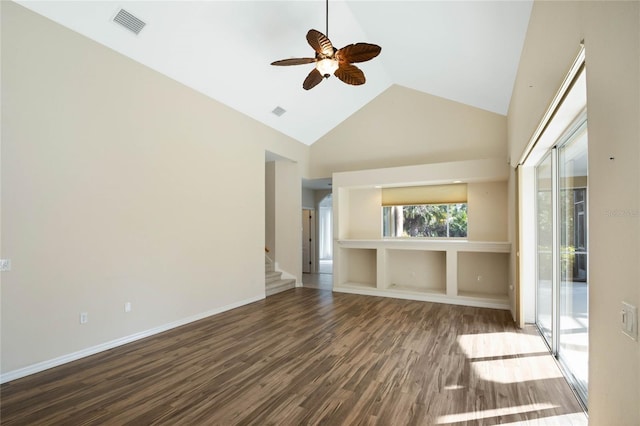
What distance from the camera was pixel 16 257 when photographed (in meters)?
2.85

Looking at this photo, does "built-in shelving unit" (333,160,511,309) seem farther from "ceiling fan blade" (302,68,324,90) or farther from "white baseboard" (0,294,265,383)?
"white baseboard" (0,294,265,383)

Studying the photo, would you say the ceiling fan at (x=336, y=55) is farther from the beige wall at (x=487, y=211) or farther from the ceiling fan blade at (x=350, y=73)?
the beige wall at (x=487, y=211)

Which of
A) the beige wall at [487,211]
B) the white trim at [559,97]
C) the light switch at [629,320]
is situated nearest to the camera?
the light switch at [629,320]

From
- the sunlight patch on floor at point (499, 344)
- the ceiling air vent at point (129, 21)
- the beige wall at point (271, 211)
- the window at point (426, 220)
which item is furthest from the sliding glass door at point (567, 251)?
the beige wall at point (271, 211)

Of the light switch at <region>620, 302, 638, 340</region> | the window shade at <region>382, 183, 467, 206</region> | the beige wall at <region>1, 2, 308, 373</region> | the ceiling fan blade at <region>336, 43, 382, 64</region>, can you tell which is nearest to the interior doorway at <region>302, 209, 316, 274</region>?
the window shade at <region>382, 183, 467, 206</region>

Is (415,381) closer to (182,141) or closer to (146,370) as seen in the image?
(146,370)

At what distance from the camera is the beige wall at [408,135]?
5840mm

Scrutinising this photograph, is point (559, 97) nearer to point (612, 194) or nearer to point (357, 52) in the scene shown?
point (612, 194)

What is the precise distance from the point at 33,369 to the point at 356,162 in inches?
236

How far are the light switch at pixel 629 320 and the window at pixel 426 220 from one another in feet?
17.8

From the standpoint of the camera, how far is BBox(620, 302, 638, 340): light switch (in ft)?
3.32

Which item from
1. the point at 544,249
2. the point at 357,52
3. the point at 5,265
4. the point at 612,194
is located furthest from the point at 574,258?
the point at 5,265

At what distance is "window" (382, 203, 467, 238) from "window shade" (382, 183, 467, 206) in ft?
0.49

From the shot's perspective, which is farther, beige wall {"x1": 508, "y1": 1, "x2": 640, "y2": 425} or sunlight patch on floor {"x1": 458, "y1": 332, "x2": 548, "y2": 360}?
sunlight patch on floor {"x1": 458, "y1": 332, "x2": 548, "y2": 360}
